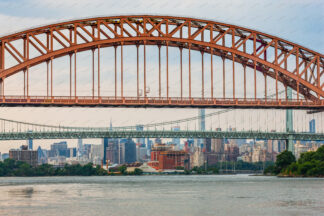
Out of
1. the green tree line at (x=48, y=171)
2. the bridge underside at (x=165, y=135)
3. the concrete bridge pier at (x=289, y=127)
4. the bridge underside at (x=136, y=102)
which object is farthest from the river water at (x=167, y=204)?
the green tree line at (x=48, y=171)

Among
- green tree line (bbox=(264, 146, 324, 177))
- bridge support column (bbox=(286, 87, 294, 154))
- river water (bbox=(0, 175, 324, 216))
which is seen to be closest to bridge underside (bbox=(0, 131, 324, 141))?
bridge support column (bbox=(286, 87, 294, 154))

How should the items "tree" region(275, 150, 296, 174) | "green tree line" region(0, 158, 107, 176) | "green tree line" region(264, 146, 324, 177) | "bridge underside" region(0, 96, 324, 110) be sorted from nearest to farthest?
1. "bridge underside" region(0, 96, 324, 110)
2. "green tree line" region(264, 146, 324, 177)
3. "tree" region(275, 150, 296, 174)
4. "green tree line" region(0, 158, 107, 176)

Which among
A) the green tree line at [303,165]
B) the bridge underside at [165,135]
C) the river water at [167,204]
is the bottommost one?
the river water at [167,204]

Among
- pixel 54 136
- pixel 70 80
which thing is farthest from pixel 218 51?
pixel 54 136

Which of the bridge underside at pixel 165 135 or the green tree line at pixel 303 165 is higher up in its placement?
the bridge underside at pixel 165 135

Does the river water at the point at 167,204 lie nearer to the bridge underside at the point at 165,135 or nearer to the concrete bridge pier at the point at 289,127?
the concrete bridge pier at the point at 289,127

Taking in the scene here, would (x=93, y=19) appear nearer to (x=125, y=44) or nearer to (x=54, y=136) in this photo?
(x=125, y=44)

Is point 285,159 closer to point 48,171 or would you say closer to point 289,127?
point 289,127

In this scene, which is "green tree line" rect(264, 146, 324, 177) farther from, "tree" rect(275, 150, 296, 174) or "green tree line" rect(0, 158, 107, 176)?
"green tree line" rect(0, 158, 107, 176)

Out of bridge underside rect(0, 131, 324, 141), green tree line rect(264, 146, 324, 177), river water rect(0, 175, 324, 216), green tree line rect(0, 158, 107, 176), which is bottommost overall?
green tree line rect(0, 158, 107, 176)
